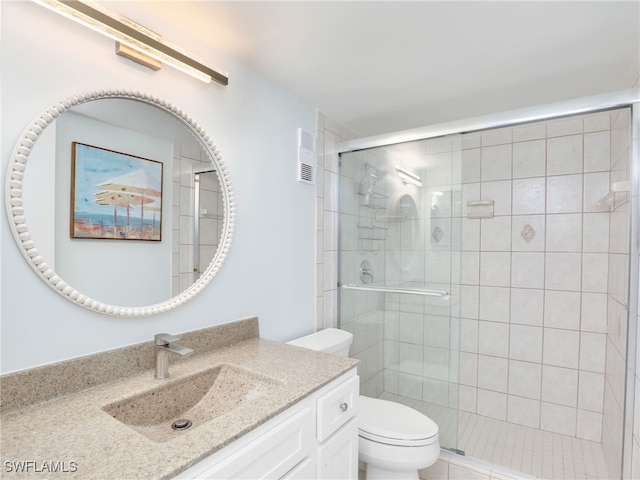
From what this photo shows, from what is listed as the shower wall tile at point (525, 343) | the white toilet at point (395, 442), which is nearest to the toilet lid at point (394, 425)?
the white toilet at point (395, 442)

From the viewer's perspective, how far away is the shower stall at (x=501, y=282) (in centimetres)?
198

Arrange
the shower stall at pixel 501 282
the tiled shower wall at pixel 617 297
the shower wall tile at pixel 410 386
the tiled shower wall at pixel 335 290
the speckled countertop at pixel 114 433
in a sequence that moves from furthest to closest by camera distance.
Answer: the tiled shower wall at pixel 335 290 → the shower wall tile at pixel 410 386 → the shower stall at pixel 501 282 → the tiled shower wall at pixel 617 297 → the speckled countertop at pixel 114 433

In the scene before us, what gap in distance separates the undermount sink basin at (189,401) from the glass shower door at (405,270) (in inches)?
47.1

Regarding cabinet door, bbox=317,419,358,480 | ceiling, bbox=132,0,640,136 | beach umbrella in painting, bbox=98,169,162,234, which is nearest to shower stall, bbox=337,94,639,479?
ceiling, bbox=132,0,640,136

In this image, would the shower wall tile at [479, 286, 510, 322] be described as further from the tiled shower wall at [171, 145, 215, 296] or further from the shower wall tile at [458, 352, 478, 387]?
the tiled shower wall at [171, 145, 215, 296]

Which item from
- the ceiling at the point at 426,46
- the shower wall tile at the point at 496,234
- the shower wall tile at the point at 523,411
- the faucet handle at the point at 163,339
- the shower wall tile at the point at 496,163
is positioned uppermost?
the ceiling at the point at 426,46

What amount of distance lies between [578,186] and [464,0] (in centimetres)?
179

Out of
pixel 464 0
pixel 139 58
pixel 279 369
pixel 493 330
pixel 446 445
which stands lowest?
pixel 446 445

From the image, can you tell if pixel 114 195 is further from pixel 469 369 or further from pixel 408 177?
pixel 469 369

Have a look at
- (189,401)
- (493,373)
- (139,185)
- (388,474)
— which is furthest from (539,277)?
(139,185)

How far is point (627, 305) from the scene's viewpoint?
5.24 feet

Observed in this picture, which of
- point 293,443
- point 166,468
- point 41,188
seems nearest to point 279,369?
point 293,443

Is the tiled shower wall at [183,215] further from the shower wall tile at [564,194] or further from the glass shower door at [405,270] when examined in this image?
the shower wall tile at [564,194]

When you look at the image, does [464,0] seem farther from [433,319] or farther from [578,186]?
[578,186]
